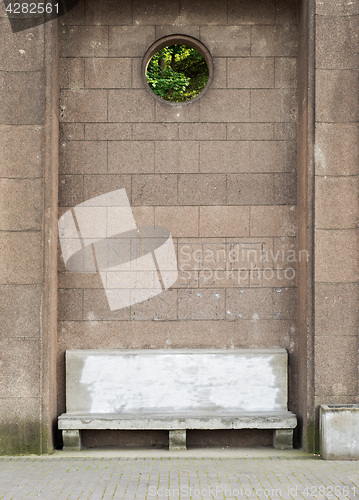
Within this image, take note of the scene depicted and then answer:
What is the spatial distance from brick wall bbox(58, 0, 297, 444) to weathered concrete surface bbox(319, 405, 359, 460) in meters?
1.05

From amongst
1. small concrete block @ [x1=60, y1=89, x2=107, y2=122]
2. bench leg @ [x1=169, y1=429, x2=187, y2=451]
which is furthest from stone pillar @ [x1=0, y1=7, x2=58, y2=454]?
bench leg @ [x1=169, y1=429, x2=187, y2=451]

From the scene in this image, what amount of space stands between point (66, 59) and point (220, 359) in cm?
462

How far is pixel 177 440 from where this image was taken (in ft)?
21.4

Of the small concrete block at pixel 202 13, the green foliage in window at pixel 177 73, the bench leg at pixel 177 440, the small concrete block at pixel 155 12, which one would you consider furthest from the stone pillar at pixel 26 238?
the green foliage in window at pixel 177 73

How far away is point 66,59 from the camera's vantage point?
23.0 feet

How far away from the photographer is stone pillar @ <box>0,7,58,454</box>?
6348 mm

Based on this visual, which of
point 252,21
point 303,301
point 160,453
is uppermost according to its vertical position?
point 252,21

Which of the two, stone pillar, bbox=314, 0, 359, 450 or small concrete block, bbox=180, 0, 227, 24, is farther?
small concrete block, bbox=180, 0, 227, 24

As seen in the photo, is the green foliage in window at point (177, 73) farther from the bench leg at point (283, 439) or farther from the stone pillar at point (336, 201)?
the bench leg at point (283, 439)

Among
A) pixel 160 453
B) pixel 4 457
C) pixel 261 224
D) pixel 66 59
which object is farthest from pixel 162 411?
pixel 66 59

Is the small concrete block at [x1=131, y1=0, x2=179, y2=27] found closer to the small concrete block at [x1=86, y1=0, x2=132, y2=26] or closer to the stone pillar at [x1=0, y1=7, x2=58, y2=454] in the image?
the small concrete block at [x1=86, y1=0, x2=132, y2=26]

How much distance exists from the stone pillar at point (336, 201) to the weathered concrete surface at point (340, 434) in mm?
261

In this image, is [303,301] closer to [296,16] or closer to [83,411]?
[83,411]

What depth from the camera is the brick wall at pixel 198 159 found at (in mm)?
6895
